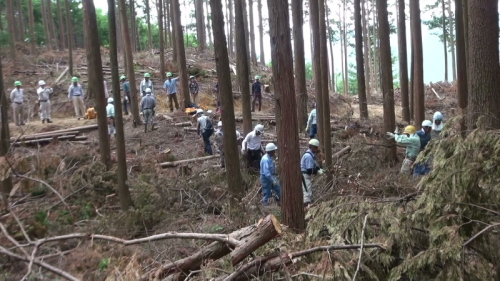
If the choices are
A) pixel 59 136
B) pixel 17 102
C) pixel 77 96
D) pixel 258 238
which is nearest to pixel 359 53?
pixel 59 136

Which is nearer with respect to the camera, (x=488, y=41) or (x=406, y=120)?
(x=488, y=41)

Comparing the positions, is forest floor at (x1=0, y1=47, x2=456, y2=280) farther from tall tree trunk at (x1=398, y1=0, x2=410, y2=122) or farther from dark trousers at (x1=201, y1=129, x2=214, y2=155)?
tall tree trunk at (x1=398, y1=0, x2=410, y2=122)

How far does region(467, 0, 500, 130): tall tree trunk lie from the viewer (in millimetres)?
6418

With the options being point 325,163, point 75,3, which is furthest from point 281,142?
point 75,3

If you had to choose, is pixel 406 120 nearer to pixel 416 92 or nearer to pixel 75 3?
pixel 416 92

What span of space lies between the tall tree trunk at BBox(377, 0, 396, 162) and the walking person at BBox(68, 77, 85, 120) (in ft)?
35.6

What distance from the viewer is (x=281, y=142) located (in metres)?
6.02

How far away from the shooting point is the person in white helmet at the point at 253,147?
38.9 feet

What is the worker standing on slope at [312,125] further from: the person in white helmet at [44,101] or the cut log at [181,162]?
the person in white helmet at [44,101]

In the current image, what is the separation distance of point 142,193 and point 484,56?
713 cm

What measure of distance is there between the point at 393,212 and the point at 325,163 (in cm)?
631

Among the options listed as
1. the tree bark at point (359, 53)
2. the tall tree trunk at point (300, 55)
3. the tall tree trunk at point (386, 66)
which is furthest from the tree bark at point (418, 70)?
the tall tree trunk at point (300, 55)

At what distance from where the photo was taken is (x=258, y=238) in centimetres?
415

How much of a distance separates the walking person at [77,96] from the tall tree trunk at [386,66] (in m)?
10.9
